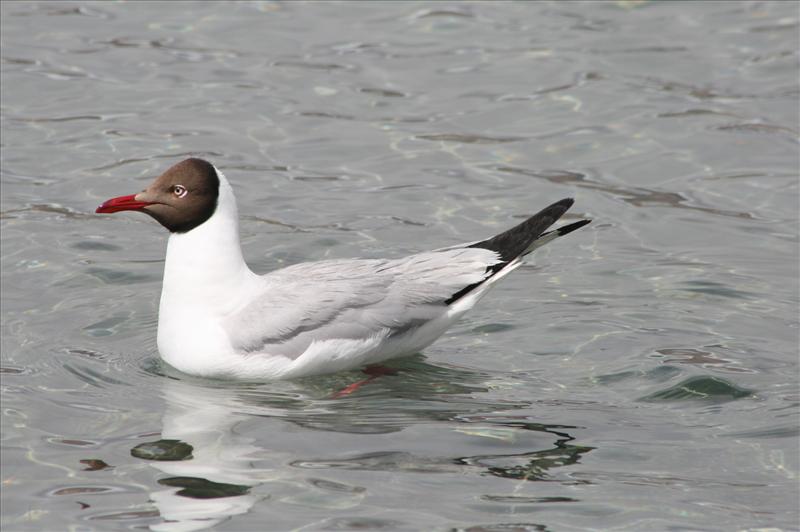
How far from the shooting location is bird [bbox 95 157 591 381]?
8031mm

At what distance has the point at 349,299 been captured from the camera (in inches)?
322

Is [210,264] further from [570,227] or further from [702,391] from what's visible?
[702,391]

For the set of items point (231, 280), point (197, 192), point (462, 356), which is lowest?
point (462, 356)

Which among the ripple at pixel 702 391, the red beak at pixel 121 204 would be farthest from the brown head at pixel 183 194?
the ripple at pixel 702 391

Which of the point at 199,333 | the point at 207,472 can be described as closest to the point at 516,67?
the point at 199,333

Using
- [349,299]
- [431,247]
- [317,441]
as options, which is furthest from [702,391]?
[431,247]

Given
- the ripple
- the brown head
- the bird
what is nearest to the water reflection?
the bird

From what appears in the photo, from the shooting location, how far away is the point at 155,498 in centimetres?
662

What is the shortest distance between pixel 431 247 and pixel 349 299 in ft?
7.11

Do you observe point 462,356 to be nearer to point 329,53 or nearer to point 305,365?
point 305,365

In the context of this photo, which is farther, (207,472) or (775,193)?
(775,193)

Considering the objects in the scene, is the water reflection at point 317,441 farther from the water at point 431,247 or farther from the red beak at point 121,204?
the red beak at point 121,204

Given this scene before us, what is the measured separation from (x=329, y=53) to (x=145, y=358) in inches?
242

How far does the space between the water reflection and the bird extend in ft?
0.65
